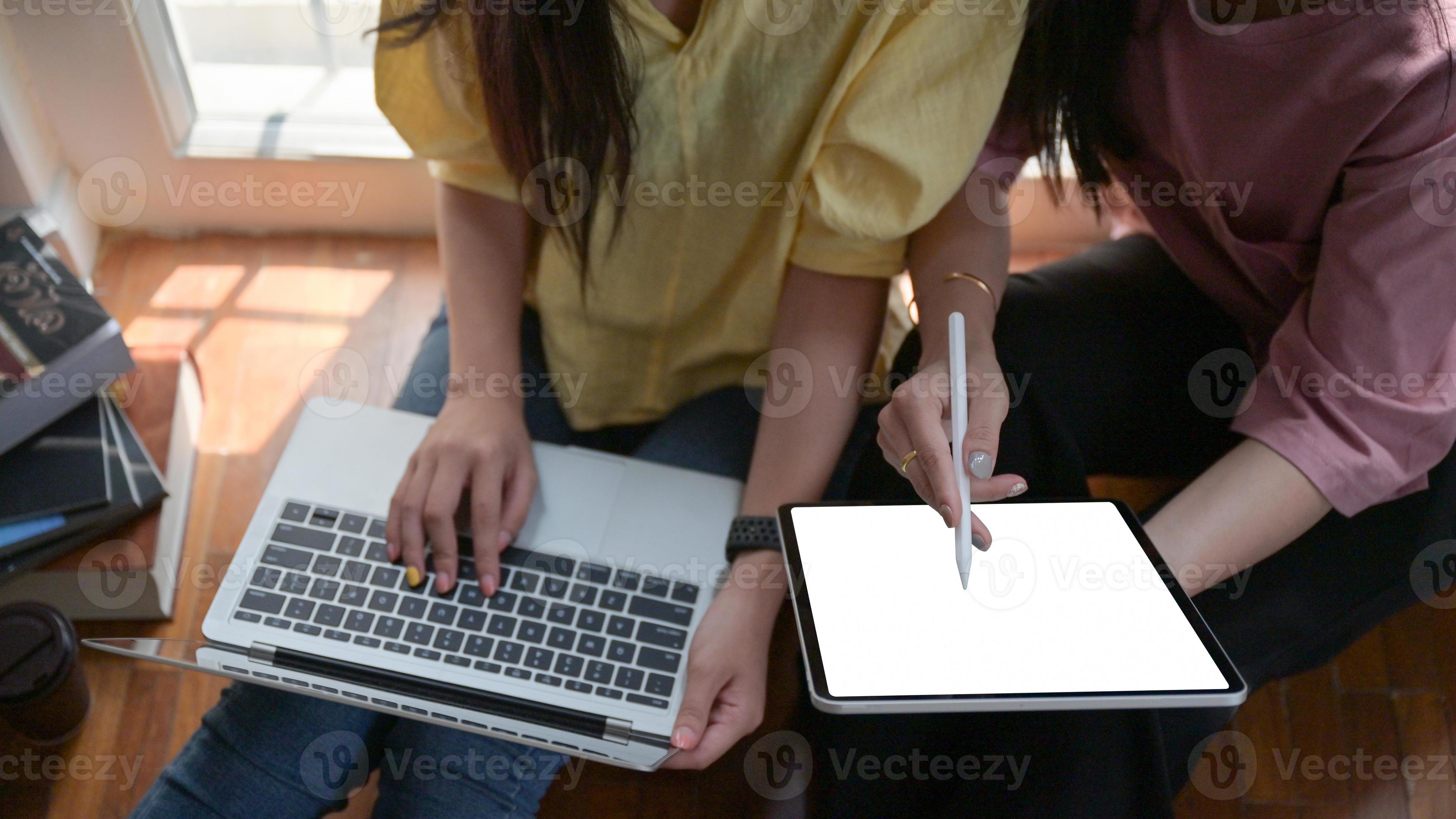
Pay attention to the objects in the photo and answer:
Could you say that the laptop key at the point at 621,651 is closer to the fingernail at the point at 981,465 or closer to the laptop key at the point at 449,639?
the laptop key at the point at 449,639

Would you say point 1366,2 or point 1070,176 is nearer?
point 1366,2

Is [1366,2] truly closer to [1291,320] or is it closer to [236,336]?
[1291,320]

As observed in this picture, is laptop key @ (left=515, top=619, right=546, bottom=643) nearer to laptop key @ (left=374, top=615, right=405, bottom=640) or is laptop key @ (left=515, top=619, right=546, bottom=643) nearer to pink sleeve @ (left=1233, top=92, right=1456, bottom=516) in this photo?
laptop key @ (left=374, top=615, right=405, bottom=640)

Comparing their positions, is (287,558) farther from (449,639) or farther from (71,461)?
(71,461)

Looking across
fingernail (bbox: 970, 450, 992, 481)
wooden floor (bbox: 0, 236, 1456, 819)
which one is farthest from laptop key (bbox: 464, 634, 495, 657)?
fingernail (bbox: 970, 450, 992, 481)

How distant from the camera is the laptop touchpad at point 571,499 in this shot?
2.32ft

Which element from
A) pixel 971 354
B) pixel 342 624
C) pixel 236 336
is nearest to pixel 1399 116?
pixel 971 354

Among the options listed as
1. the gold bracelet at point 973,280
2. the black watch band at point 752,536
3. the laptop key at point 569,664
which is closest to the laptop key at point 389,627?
the laptop key at point 569,664

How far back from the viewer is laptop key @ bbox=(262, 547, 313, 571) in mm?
673

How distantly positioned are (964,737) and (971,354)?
25 cm

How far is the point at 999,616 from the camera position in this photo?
542 millimetres

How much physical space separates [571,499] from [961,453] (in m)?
0.31

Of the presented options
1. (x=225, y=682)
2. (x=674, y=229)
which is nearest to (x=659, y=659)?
(x=674, y=229)

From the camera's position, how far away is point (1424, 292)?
61 centimetres
